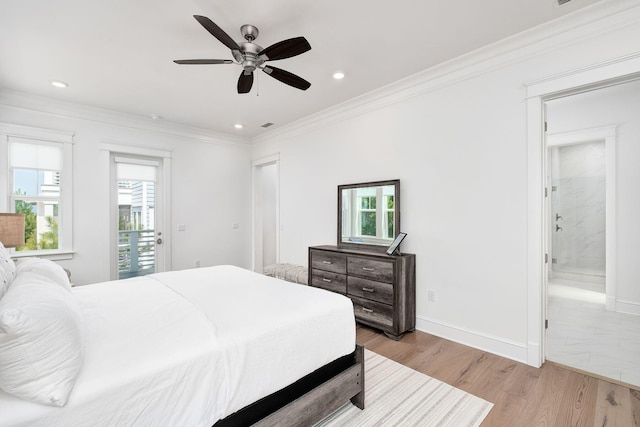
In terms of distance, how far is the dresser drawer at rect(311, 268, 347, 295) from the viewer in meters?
3.38

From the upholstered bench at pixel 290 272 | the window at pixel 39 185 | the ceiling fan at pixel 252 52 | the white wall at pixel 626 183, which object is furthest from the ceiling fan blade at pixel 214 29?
the white wall at pixel 626 183

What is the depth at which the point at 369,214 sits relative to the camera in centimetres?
358

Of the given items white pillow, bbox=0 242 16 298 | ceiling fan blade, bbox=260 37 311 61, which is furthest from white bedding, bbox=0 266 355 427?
ceiling fan blade, bbox=260 37 311 61

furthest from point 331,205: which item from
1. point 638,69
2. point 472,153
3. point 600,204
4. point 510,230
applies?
point 600,204

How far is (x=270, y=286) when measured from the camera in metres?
2.24

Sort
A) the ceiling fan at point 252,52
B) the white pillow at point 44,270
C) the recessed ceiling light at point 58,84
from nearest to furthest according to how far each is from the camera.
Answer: the white pillow at point 44,270 → the ceiling fan at point 252,52 → the recessed ceiling light at point 58,84

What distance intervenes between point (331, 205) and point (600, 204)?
176 inches

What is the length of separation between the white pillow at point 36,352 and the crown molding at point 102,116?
152 inches

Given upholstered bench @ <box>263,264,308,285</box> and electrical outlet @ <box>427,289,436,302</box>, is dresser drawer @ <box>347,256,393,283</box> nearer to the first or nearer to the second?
Result: electrical outlet @ <box>427,289,436,302</box>

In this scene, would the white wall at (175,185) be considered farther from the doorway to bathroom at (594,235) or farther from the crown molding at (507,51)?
the doorway to bathroom at (594,235)

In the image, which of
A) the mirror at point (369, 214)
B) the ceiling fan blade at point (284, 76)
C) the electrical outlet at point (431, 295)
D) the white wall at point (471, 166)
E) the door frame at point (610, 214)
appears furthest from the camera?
the door frame at point (610, 214)

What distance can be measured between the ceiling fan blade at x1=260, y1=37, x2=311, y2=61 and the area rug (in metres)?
2.46

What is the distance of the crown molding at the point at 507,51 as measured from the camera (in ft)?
6.73

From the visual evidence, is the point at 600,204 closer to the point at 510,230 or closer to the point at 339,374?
the point at 510,230
